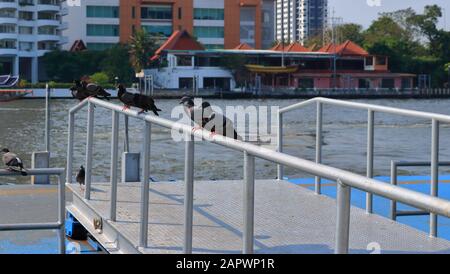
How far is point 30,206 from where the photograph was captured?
10.7m

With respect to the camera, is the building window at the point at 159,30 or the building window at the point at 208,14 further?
the building window at the point at 208,14

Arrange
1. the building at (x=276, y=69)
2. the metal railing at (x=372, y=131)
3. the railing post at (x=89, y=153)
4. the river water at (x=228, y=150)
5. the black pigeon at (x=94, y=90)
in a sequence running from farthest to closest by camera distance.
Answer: the building at (x=276, y=69) → the river water at (x=228, y=150) → the black pigeon at (x=94, y=90) → the railing post at (x=89, y=153) → the metal railing at (x=372, y=131)

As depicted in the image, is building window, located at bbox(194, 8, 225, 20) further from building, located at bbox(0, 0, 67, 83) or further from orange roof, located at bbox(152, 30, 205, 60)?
building, located at bbox(0, 0, 67, 83)

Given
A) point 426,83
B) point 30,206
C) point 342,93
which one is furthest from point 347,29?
point 30,206

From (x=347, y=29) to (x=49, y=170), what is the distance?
123m

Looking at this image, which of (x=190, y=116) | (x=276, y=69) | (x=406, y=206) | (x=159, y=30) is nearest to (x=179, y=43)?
(x=276, y=69)

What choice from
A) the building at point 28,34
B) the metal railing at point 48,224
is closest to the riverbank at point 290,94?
the building at point 28,34

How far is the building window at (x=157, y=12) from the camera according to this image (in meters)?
104

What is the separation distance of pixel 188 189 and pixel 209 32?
103 m

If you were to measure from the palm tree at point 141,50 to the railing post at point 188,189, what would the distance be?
88.5 m

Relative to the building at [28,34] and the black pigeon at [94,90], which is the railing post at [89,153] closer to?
the black pigeon at [94,90]

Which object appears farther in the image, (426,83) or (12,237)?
(426,83)

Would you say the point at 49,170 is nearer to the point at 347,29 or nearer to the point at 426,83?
the point at 426,83
